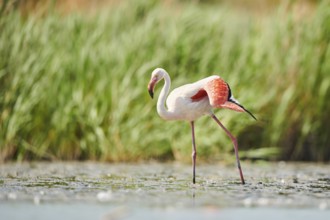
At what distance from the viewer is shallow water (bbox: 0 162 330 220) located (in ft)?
18.6

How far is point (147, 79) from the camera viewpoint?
32.0 ft

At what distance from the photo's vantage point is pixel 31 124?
9578 millimetres

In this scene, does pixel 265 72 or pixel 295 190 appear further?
pixel 265 72

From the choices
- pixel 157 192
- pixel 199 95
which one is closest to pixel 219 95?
pixel 199 95

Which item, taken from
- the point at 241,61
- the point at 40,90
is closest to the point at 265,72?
the point at 241,61

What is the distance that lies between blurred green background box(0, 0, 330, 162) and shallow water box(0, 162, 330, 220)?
553 mm

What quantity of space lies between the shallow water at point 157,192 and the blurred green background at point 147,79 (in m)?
0.55

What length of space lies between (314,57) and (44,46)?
3.34 meters

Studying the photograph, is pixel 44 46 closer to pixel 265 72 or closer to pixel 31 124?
pixel 31 124

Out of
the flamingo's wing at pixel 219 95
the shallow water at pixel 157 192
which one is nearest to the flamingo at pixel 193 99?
the flamingo's wing at pixel 219 95

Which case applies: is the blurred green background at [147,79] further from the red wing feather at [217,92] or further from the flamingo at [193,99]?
the red wing feather at [217,92]

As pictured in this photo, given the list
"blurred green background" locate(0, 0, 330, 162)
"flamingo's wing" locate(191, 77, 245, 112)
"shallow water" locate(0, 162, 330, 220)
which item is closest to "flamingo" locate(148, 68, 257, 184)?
"flamingo's wing" locate(191, 77, 245, 112)

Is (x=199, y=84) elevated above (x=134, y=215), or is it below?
above

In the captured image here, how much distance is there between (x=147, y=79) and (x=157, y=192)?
3.29 meters
